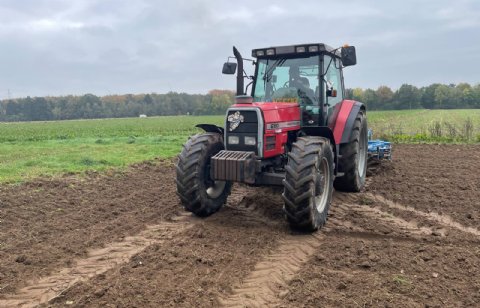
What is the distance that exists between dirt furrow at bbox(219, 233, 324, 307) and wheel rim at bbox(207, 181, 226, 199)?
5.57 ft

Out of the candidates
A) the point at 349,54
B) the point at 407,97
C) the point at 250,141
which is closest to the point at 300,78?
the point at 349,54

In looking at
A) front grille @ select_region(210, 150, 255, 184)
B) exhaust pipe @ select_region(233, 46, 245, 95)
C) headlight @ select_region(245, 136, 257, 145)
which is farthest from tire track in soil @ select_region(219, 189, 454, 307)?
exhaust pipe @ select_region(233, 46, 245, 95)

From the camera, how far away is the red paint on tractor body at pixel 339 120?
308 inches

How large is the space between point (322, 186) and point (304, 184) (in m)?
0.72

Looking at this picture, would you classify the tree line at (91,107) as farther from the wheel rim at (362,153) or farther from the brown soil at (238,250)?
the brown soil at (238,250)

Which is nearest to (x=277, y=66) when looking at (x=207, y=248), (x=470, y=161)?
(x=207, y=248)

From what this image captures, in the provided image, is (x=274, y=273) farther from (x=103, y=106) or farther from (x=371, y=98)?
(x=103, y=106)

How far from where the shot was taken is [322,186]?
6.52 meters

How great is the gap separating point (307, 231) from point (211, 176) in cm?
164

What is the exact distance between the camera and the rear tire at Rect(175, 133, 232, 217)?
6695 mm

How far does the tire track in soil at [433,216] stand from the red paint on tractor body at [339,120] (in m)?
1.51

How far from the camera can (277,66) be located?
25.4 ft

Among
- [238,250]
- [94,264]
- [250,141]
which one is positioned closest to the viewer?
[94,264]

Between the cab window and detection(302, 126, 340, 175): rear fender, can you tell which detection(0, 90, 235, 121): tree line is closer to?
the cab window
